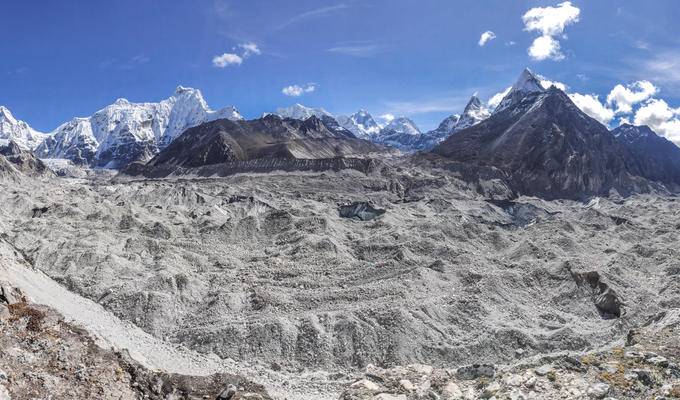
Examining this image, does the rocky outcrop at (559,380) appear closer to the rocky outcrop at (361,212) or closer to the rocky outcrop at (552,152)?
the rocky outcrop at (361,212)

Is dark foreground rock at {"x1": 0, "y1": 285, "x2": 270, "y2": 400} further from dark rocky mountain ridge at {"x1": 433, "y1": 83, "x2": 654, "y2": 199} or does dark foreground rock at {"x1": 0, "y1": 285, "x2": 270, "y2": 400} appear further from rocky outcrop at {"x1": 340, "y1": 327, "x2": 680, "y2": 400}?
dark rocky mountain ridge at {"x1": 433, "y1": 83, "x2": 654, "y2": 199}

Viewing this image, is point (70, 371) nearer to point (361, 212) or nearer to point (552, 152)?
point (361, 212)

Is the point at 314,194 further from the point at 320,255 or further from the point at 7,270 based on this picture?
the point at 7,270

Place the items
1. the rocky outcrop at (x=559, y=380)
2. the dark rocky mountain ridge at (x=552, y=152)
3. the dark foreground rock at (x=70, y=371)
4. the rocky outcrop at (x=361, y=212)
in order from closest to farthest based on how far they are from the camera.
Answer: the rocky outcrop at (x=559, y=380) < the dark foreground rock at (x=70, y=371) < the rocky outcrop at (x=361, y=212) < the dark rocky mountain ridge at (x=552, y=152)

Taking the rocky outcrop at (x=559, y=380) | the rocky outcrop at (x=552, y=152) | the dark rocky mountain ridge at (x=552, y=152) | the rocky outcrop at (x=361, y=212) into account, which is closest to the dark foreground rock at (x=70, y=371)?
the rocky outcrop at (x=559, y=380)

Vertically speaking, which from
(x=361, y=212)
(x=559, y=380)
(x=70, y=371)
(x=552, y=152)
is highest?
(x=552, y=152)

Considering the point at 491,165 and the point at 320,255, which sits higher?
the point at 491,165

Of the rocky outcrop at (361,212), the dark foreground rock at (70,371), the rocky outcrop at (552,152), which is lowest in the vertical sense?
the dark foreground rock at (70,371)

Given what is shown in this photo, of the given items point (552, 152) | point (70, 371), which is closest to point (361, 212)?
point (70, 371)

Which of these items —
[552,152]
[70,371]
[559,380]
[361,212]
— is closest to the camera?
[559,380]

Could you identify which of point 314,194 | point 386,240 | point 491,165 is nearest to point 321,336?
point 386,240

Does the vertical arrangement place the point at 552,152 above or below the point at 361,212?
above
